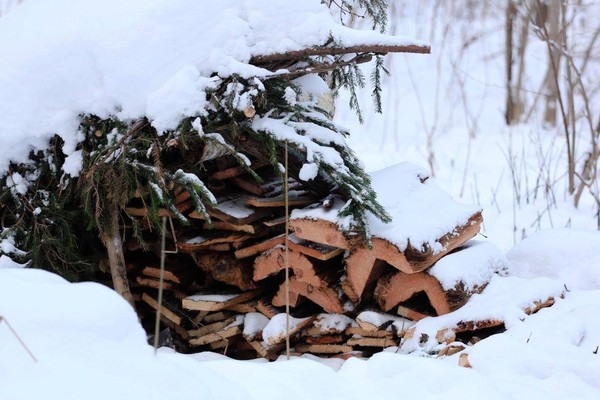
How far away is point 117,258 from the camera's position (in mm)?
2912

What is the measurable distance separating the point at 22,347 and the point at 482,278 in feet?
6.25

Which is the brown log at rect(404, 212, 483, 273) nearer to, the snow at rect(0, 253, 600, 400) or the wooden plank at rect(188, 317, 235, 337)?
the snow at rect(0, 253, 600, 400)

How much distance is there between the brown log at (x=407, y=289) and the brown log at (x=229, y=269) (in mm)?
562

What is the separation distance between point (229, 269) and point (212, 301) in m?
0.16

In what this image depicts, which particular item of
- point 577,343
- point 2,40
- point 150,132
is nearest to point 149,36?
point 150,132

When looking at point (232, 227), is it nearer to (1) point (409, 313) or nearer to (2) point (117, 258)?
(2) point (117, 258)

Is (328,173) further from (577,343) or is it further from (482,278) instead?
(577,343)

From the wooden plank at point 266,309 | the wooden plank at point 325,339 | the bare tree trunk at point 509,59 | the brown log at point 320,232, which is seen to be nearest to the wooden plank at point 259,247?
the brown log at point 320,232

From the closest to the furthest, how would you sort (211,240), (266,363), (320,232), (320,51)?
(266,363) → (320,232) → (320,51) → (211,240)

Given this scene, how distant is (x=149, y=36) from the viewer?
9.09ft

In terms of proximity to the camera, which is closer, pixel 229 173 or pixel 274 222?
pixel 274 222

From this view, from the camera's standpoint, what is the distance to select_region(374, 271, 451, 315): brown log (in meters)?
2.67

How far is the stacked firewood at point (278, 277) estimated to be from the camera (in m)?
2.69

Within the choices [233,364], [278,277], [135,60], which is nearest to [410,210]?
[278,277]
